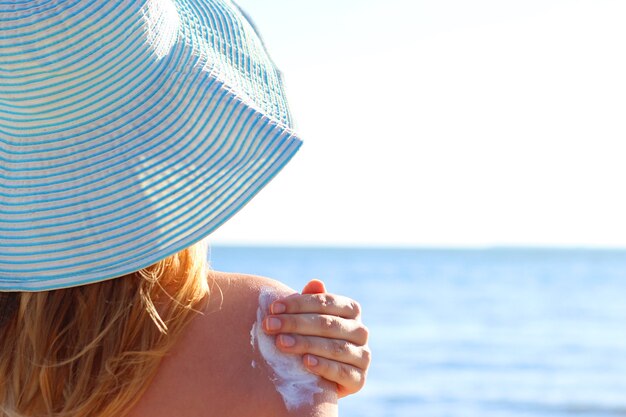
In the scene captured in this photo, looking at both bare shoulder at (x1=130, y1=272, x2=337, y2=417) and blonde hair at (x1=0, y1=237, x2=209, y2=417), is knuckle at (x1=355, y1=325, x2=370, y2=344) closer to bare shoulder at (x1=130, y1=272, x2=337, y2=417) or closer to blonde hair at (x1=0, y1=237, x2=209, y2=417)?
bare shoulder at (x1=130, y1=272, x2=337, y2=417)

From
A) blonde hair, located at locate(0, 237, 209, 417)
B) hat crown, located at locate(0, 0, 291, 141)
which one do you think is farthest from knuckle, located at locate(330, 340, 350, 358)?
hat crown, located at locate(0, 0, 291, 141)

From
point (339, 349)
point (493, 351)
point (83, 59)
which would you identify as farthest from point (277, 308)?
point (493, 351)

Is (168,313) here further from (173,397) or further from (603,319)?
(603,319)

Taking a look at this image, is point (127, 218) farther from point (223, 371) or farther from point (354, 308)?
point (354, 308)

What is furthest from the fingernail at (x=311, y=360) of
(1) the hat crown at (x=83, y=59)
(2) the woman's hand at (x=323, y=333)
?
(1) the hat crown at (x=83, y=59)

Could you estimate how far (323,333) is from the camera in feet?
5.15

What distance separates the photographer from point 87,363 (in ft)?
4.72

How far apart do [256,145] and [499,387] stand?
35.4 ft

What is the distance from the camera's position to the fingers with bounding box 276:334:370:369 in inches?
60.2

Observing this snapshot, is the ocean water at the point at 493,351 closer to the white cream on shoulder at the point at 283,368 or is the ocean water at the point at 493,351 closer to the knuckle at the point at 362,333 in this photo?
the knuckle at the point at 362,333

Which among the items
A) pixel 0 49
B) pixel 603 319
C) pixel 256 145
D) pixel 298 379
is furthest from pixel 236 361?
pixel 603 319

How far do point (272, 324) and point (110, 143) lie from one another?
1.40 feet

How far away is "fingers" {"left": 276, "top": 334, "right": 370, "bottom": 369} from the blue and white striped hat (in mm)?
271

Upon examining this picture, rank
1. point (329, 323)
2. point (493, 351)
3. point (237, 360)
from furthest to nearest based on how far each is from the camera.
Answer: point (493, 351)
point (329, 323)
point (237, 360)
